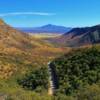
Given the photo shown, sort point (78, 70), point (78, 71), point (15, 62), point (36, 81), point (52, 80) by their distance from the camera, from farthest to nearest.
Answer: point (15, 62)
point (78, 70)
point (78, 71)
point (36, 81)
point (52, 80)

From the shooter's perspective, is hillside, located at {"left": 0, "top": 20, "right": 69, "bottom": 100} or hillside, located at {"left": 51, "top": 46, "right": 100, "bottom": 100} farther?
hillside, located at {"left": 51, "top": 46, "right": 100, "bottom": 100}

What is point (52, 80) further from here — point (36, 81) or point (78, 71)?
point (78, 71)

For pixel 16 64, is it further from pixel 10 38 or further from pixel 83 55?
pixel 10 38

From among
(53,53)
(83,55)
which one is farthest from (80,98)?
(53,53)

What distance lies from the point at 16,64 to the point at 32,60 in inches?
665

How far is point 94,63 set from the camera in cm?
9725

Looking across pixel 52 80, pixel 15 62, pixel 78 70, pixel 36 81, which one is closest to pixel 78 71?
pixel 78 70

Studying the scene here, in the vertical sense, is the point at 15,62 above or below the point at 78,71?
above

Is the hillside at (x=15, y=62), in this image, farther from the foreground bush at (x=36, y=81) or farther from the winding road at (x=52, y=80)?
the winding road at (x=52, y=80)

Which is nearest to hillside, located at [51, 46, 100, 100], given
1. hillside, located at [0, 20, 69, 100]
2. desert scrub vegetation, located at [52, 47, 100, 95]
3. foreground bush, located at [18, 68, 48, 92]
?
desert scrub vegetation, located at [52, 47, 100, 95]

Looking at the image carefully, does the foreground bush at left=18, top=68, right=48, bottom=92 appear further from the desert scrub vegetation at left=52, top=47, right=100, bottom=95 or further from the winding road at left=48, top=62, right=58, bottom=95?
the desert scrub vegetation at left=52, top=47, right=100, bottom=95

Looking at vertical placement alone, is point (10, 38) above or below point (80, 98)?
above

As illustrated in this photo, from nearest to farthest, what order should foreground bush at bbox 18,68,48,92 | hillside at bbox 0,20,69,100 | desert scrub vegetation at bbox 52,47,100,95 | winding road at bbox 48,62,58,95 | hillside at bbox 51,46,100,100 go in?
hillside at bbox 0,20,69,100
hillside at bbox 51,46,100,100
winding road at bbox 48,62,58,95
desert scrub vegetation at bbox 52,47,100,95
foreground bush at bbox 18,68,48,92

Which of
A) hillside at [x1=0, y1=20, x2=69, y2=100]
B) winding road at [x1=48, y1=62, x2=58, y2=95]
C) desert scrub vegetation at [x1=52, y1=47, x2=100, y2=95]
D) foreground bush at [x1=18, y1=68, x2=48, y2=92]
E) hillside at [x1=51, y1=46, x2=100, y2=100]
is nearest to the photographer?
hillside at [x1=0, y1=20, x2=69, y2=100]
